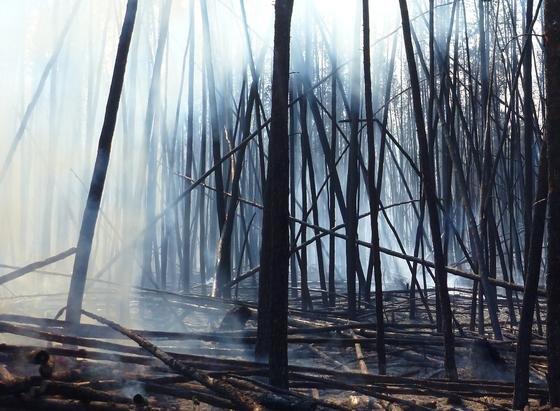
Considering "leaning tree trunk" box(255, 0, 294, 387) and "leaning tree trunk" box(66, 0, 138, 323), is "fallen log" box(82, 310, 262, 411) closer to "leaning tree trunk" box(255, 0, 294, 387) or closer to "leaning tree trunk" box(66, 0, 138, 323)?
"leaning tree trunk" box(255, 0, 294, 387)

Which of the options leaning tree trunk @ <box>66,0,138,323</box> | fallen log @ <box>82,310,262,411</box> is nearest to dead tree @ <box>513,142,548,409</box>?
fallen log @ <box>82,310,262,411</box>

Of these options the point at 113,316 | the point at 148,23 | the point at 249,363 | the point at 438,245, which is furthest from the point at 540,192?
the point at 148,23

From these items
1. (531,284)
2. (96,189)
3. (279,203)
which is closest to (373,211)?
(279,203)

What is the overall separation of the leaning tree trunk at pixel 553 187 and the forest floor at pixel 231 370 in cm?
41

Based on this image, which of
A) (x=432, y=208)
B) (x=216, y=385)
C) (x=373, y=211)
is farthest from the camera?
(x=373, y=211)

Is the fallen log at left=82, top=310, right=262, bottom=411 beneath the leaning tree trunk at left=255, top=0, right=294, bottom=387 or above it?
beneath

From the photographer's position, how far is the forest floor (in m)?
2.35

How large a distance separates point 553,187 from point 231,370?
158 centimetres

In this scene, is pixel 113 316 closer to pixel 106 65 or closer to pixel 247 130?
pixel 247 130

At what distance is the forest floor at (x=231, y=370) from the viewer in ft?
7.70

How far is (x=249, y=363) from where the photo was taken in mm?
3143

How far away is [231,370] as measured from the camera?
9.71ft

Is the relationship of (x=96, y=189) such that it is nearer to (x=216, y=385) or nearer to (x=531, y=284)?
(x=216, y=385)

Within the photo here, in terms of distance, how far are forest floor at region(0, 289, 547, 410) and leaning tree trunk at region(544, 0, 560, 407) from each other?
0.41 meters
